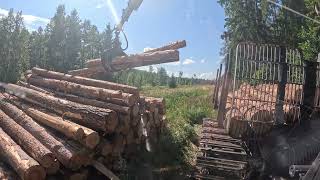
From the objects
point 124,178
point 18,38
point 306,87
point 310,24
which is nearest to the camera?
point 306,87

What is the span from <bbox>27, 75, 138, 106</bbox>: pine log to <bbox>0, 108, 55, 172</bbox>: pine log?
167 centimetres

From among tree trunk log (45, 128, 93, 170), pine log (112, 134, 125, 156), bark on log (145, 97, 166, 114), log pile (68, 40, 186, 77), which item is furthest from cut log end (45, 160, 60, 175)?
bark on log (145, 97, 166, 114)

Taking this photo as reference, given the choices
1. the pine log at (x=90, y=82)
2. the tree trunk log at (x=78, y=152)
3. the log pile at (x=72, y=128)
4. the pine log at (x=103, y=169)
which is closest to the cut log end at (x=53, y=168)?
the log pile at (x=72, y=128)

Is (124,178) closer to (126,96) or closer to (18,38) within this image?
(126,96)

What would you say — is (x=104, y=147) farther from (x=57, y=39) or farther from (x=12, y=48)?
(x=57, y=39)

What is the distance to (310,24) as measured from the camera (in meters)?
22.9

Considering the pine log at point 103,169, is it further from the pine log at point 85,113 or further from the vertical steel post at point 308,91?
the vertical steel post at point 308,91

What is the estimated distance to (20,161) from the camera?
7250 millimetres

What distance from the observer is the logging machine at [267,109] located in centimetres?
801

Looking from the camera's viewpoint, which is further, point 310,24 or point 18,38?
point 18,38

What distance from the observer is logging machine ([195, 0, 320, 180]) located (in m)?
8.01

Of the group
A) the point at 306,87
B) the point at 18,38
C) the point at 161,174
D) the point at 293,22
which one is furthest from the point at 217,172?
the point at 18,38

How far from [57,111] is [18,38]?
44764 millimetres

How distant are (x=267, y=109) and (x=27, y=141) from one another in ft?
14.3
